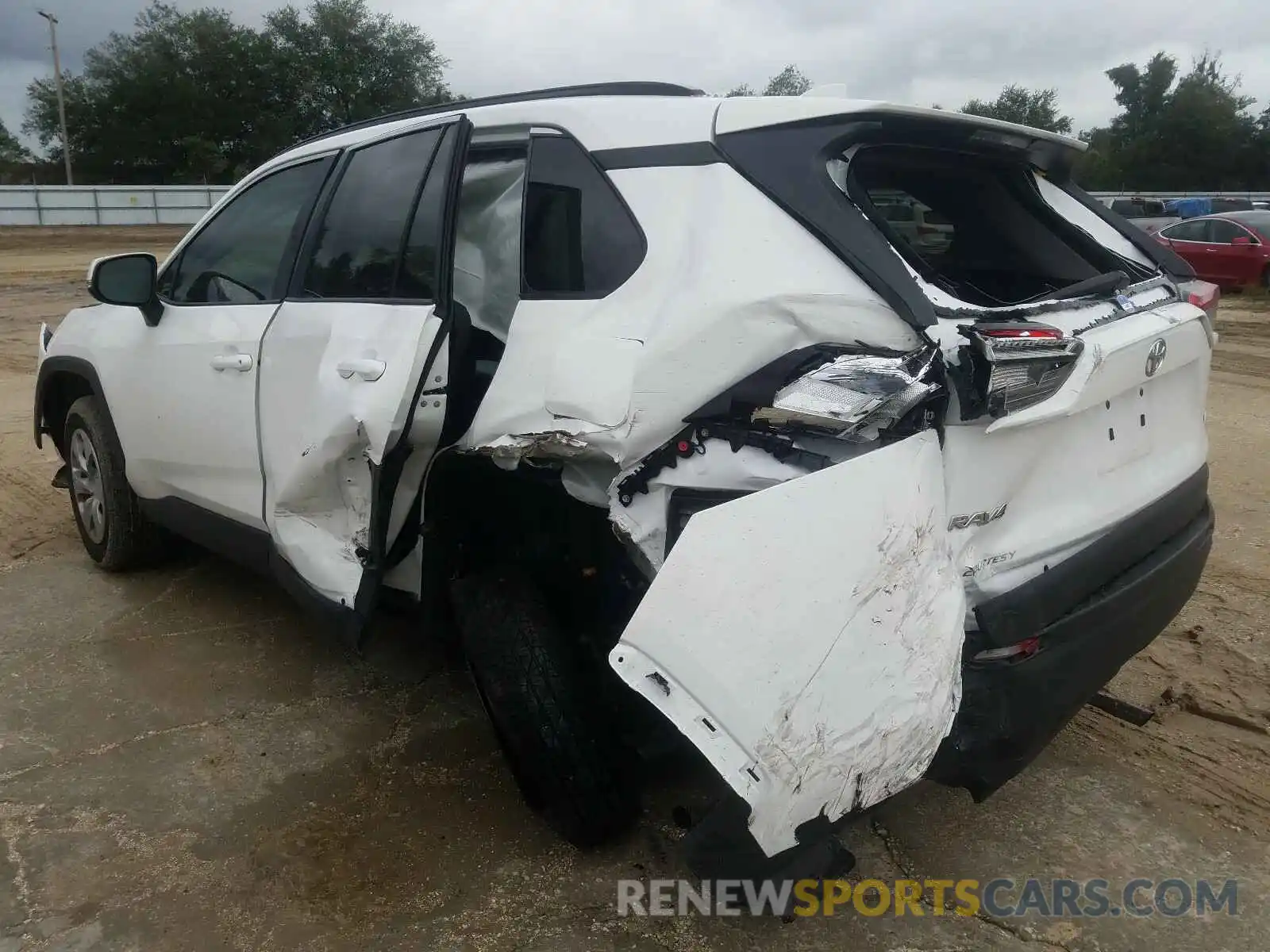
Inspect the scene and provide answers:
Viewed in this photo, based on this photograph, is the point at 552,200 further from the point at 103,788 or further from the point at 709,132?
the point at 103,788

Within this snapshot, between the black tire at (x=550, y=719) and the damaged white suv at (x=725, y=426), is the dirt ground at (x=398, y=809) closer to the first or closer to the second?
the black tire at (x=550, y=719)

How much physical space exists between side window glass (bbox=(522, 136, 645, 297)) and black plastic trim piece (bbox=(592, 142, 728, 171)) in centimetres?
4

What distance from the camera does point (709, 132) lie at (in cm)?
228

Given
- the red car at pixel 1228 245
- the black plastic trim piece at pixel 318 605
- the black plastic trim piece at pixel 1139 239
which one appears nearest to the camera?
the black plastic trim piece at pixel 318 605

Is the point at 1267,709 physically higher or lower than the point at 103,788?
higher

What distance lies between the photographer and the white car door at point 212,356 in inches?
128

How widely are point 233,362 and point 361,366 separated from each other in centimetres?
79

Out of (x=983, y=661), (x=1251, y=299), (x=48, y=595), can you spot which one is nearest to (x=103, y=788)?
(x=48, y=595)

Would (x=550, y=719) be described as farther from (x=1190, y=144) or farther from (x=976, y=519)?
(x=1190, y=144)

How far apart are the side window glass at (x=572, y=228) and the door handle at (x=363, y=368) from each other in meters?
0.44

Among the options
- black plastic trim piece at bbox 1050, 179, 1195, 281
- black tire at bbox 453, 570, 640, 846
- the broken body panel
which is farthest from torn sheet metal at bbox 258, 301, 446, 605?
black plastic trim piece at bbox 1050, 179, 1195, 281

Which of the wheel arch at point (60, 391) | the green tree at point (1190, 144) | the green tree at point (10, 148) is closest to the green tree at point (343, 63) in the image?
the green tree at point (10, 148)

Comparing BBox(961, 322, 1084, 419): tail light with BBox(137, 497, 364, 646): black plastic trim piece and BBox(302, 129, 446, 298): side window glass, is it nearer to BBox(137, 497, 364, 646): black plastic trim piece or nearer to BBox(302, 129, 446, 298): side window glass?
BBox(302, 129, 446, 298): side window glass

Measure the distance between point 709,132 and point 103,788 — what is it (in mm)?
2451
